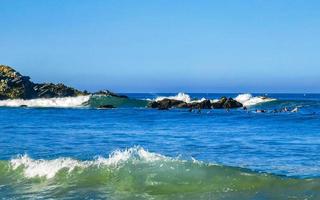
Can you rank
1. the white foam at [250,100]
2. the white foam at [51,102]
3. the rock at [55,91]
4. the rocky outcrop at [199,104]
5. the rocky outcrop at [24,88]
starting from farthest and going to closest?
the rock at [55,91]
the rocky outcrop at [24,88]
the white foam at [250,100]
the white foam at [51,102]
the rocky outcrop at [199,104]

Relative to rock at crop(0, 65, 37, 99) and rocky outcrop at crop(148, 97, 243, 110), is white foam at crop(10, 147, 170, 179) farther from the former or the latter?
rock at crop(0, 65, 37, 99)

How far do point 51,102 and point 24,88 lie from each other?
8.44 m

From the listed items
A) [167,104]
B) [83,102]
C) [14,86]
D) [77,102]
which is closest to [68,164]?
[167,104]

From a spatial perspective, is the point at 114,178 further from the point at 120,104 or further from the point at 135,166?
the point at 120,104

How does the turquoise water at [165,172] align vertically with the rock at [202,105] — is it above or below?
below

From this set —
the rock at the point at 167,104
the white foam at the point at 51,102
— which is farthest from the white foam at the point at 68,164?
the white foam at the point at 51,102

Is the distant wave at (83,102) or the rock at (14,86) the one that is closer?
the distant wave at (83,102)

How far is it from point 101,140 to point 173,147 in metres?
5.44

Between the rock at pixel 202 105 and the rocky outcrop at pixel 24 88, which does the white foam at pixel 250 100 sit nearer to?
A: the rock at pixel 202 105

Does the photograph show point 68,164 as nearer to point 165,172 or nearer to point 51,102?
point 165,172

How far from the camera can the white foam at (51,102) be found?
95312mm

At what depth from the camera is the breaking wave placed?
14875 mm

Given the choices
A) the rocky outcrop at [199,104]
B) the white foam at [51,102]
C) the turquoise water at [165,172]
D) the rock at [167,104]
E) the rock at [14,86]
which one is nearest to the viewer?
the turquoise water at [165,172]

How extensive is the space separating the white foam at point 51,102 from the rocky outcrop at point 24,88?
12.2 ft
